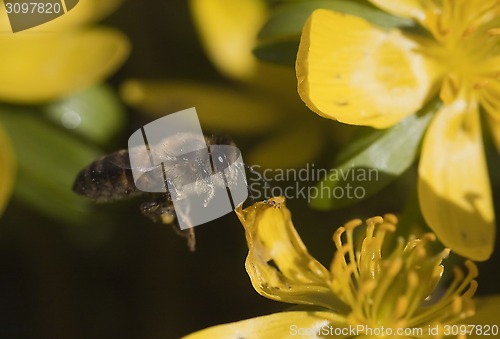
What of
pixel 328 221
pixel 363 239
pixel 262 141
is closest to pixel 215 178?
pixel 363 239

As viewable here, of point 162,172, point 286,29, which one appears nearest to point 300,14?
point 286,29

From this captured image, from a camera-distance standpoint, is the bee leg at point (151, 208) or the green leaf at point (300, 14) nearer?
the bee leg at point (151, 208)

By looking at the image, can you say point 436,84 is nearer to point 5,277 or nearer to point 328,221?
point 328,221

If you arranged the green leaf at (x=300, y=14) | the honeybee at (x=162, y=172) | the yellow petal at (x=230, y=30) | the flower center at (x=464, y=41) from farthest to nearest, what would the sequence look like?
the yellow petal at (x=230, y=30) < the flower center at (x=464, y=41) < the green leaf at (x=300, y=14) < the honeybee at (x=162, y=172)

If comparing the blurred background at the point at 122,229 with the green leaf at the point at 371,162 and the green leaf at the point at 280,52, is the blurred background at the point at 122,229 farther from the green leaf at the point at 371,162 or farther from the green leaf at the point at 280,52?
the green leaf at the point at 280,52

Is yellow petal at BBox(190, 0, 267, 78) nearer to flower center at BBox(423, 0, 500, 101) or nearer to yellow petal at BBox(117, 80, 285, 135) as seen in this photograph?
yellow petal at BBox(117, 80, 285, 135)

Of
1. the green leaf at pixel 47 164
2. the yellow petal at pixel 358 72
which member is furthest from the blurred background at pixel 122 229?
the yellow petal at pixel 358 72
